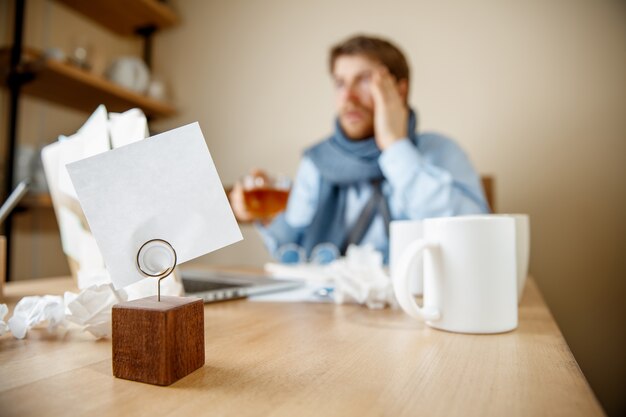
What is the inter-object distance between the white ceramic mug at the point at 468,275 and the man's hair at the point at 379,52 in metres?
1.18

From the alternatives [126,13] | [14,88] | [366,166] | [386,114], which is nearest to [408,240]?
[386,114]

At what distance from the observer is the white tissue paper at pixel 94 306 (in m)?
0.37

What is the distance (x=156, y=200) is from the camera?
12.0 inches

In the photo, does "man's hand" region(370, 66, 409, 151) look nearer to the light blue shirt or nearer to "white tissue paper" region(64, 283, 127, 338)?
the light blue shirt

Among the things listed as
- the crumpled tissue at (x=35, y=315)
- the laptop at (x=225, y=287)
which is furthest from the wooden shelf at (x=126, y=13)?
the crumpled tissue at (x=35, y=315)

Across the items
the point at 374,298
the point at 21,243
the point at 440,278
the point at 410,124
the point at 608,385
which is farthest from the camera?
the point at 21,243

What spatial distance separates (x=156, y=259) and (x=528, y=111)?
6.00 ft

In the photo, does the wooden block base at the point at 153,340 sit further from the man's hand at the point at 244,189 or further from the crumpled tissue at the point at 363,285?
the man's hand at the point at 244,189

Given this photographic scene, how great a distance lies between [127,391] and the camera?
0.87 feet

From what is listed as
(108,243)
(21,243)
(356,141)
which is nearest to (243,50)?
(356,141)

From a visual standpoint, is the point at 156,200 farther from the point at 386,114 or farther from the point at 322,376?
the point at 386,114

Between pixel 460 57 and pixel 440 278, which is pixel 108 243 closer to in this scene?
pixel 440 278

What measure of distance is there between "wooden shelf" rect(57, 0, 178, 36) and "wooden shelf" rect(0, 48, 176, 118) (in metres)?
0.42

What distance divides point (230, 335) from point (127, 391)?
152 mm
